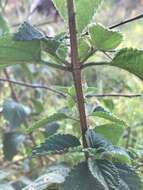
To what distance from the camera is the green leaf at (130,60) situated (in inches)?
18.0

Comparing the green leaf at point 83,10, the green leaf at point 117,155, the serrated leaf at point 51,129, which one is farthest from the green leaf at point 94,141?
the serrated leaf at point 51,129

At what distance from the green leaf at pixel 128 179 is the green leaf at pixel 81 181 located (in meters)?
0.03

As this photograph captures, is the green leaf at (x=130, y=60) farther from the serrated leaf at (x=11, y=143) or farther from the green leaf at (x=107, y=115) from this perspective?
the serrated leaf at (x=11, y=143)

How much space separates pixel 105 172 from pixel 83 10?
161 mm

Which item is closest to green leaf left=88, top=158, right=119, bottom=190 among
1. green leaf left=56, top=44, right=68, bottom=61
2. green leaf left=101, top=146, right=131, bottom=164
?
green leaf left=101, top=146, right=131, bottom=164

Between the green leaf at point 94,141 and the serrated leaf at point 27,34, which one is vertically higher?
the serrated leaf at point 27,34

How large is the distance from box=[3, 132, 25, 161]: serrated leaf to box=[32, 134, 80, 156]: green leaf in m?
0.46

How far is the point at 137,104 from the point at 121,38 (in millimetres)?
660

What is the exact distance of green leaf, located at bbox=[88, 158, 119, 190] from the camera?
0.44m

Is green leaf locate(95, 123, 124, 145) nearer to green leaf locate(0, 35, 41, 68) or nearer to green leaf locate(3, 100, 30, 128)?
green leaf locate(0, 35, 41, 68)

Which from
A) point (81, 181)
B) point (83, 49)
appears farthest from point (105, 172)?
point (83, 49)

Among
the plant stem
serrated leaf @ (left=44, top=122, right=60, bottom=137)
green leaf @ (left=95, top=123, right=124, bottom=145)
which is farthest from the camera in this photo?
serrated leaf @ (left=44, top=122, right=60, bottom=137)

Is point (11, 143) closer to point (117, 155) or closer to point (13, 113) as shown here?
point (13, 113)

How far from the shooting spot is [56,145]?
1.63ft
